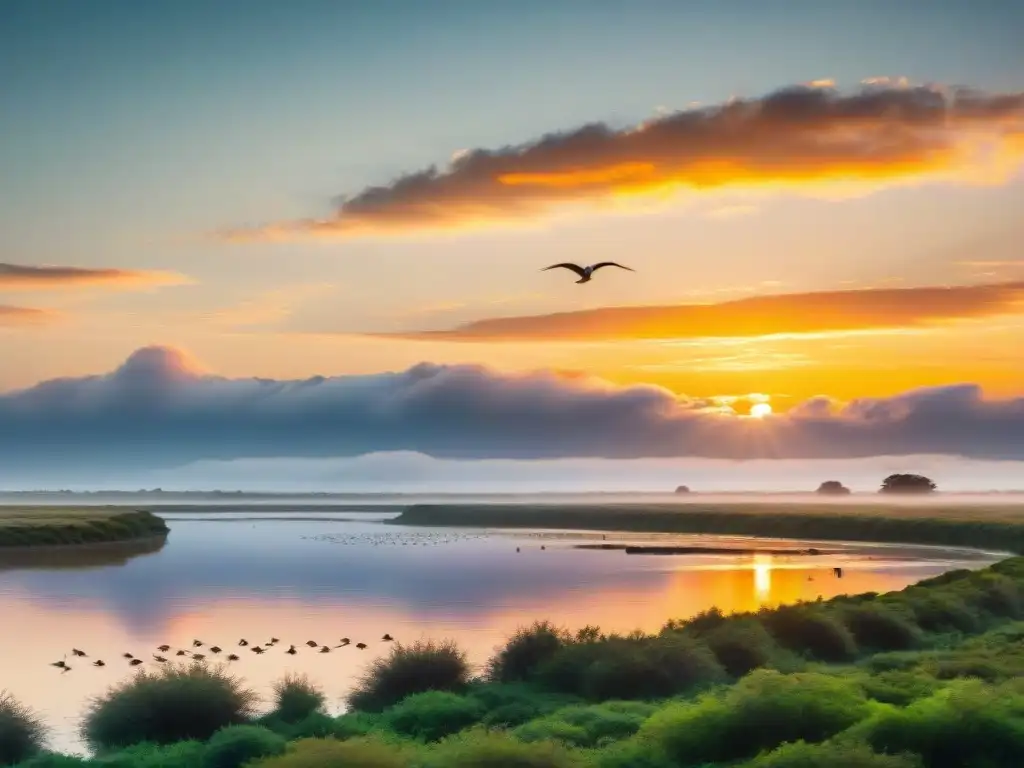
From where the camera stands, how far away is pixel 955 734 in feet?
61.9

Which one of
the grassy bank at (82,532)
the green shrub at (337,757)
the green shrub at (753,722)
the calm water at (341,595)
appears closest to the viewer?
the green shrub at (337,757)

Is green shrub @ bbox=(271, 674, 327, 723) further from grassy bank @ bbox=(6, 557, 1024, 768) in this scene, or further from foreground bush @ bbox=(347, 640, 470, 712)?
foreground bush @ bbox=(347, 640, 470, 712)

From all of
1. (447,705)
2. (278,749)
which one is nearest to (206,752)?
(278,749)

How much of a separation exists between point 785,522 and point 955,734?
125 meters

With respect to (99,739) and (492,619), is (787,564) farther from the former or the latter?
(99,739)

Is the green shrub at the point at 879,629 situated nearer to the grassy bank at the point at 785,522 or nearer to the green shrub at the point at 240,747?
the green shrub at the point at 240,747

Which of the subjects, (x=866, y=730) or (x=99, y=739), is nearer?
(x=866, y=730)

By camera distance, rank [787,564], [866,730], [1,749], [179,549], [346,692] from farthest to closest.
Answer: [179,549], [787,564], [346,692], [1,749], [866,730]

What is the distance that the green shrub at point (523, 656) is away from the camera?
2917 centimetres

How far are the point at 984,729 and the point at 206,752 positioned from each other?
12.3 meters

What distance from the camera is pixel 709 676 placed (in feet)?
92.4

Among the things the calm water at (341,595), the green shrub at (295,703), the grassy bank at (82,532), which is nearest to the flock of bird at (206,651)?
the calm water at (341,595)

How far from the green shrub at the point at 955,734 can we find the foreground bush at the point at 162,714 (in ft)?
40.7

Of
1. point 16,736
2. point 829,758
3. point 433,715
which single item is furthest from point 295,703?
point 829,758
